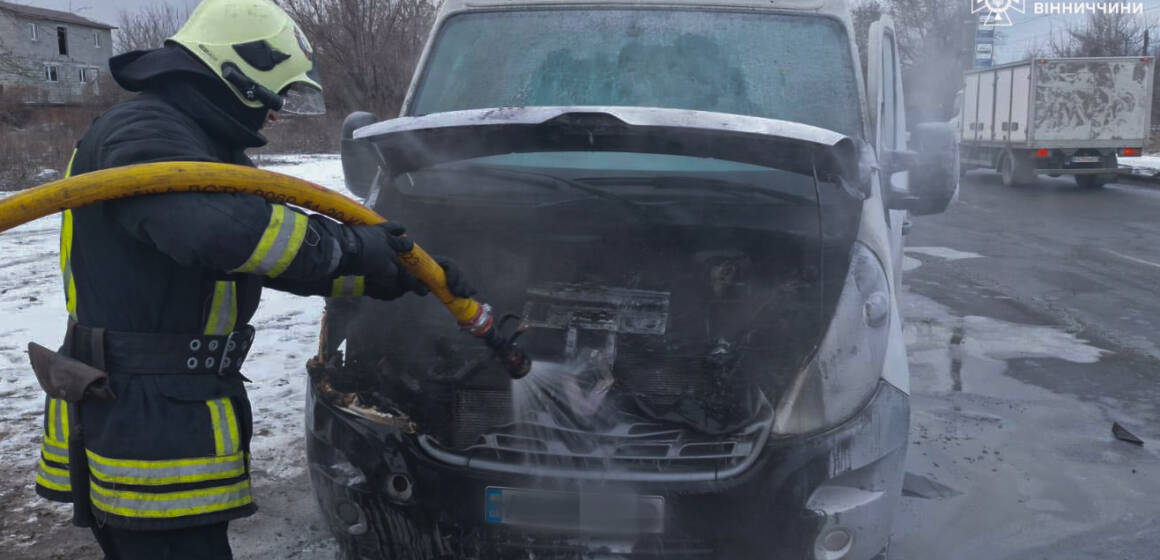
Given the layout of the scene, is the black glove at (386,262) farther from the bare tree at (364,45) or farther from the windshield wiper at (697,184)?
the bare tree at (364,45)

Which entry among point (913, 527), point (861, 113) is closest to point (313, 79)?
point (861, 113)

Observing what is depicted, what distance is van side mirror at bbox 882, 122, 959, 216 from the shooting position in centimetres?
385

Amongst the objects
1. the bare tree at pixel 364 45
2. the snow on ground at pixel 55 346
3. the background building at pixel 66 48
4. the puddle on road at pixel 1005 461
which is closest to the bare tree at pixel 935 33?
the bare tree at pixel 364 45

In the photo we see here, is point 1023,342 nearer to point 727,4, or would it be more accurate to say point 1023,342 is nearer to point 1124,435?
point 1124,435

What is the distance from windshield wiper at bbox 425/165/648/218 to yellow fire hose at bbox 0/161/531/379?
3.79ft

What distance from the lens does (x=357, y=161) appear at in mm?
3961

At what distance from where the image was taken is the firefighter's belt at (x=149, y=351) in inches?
88.0

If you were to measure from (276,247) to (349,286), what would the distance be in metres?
0.56

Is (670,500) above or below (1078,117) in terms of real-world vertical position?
below

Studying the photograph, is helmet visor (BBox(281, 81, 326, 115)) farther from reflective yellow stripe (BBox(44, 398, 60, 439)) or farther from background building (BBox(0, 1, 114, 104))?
background building (BBox(0, 1, 114, 104))

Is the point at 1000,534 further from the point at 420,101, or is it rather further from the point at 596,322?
the point at 420,101

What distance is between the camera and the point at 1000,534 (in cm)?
377

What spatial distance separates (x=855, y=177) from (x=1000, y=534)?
5.33ft

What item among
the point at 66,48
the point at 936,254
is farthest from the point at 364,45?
the point at 66,48
